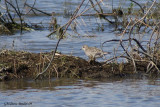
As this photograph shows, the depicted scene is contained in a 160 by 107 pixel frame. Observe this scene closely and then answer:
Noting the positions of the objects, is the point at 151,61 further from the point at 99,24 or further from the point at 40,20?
the point at 40,20

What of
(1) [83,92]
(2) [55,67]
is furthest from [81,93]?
(2) [55,67]

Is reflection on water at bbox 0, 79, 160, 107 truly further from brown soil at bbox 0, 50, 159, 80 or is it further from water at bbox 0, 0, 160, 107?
brown soil at bbox 0, 50, 159, 80

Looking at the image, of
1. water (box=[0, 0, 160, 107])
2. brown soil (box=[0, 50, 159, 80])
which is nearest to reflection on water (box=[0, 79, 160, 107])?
water (box=[0, 0, 160, 107])

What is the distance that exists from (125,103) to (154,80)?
1.86 metres

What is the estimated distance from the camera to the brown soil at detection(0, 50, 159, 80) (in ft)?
31.9

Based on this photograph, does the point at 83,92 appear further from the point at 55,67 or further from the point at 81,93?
the point at 55,67

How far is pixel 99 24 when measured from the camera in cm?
1806

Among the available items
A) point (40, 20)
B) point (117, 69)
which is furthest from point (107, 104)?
point (40, 20)

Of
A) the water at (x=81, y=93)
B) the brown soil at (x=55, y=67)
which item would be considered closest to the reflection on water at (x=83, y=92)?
the water at (x=81, y=93)

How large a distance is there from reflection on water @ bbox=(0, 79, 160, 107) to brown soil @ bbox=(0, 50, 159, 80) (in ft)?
0.92

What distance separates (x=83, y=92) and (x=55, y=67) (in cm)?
143

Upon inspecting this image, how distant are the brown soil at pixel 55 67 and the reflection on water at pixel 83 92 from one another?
0.28 m

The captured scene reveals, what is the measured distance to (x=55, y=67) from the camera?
390 inches

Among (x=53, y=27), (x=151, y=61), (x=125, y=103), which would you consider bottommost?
(x=125, y=103)
